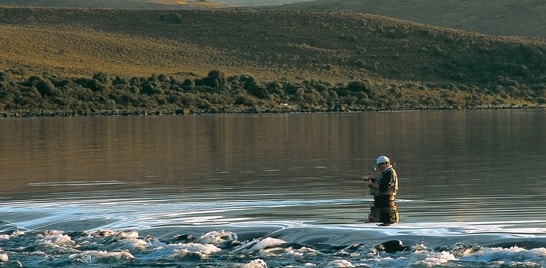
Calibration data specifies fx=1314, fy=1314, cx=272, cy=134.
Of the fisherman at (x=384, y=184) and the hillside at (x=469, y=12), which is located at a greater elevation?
the hillside at (x=469, y=12)

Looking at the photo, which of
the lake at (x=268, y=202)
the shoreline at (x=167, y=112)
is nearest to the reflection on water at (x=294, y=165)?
the lake at (x=268, y=202)

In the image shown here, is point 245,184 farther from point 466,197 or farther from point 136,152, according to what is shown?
point 136,152

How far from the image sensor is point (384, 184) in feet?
67.3

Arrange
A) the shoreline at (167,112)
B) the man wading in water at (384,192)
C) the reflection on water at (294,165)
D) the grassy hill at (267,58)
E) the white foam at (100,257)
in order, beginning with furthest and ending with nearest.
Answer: the grassy hill at (267,58), the shoreline at (167,112), the reflection on water at (294,165), the man wading in water at (384,192), the white foam at (100,257)

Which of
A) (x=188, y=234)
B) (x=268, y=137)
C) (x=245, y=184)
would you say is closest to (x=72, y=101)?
(x=268, y=137)

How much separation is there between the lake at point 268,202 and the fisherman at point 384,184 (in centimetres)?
39

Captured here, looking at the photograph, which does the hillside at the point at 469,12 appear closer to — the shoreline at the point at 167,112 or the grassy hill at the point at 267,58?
the grassy hill at the point at 267,58

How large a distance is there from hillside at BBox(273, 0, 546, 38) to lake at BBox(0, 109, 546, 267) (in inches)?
4428

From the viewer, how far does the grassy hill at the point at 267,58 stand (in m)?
88.1

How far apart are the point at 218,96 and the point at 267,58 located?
27.8 metres

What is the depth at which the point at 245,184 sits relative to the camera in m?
27.0

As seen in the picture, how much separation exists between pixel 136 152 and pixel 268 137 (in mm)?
8685

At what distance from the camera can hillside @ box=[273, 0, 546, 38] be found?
514 feet

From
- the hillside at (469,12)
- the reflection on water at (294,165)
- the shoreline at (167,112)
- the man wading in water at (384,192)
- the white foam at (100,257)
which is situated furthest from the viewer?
the hillside at (469,12)
